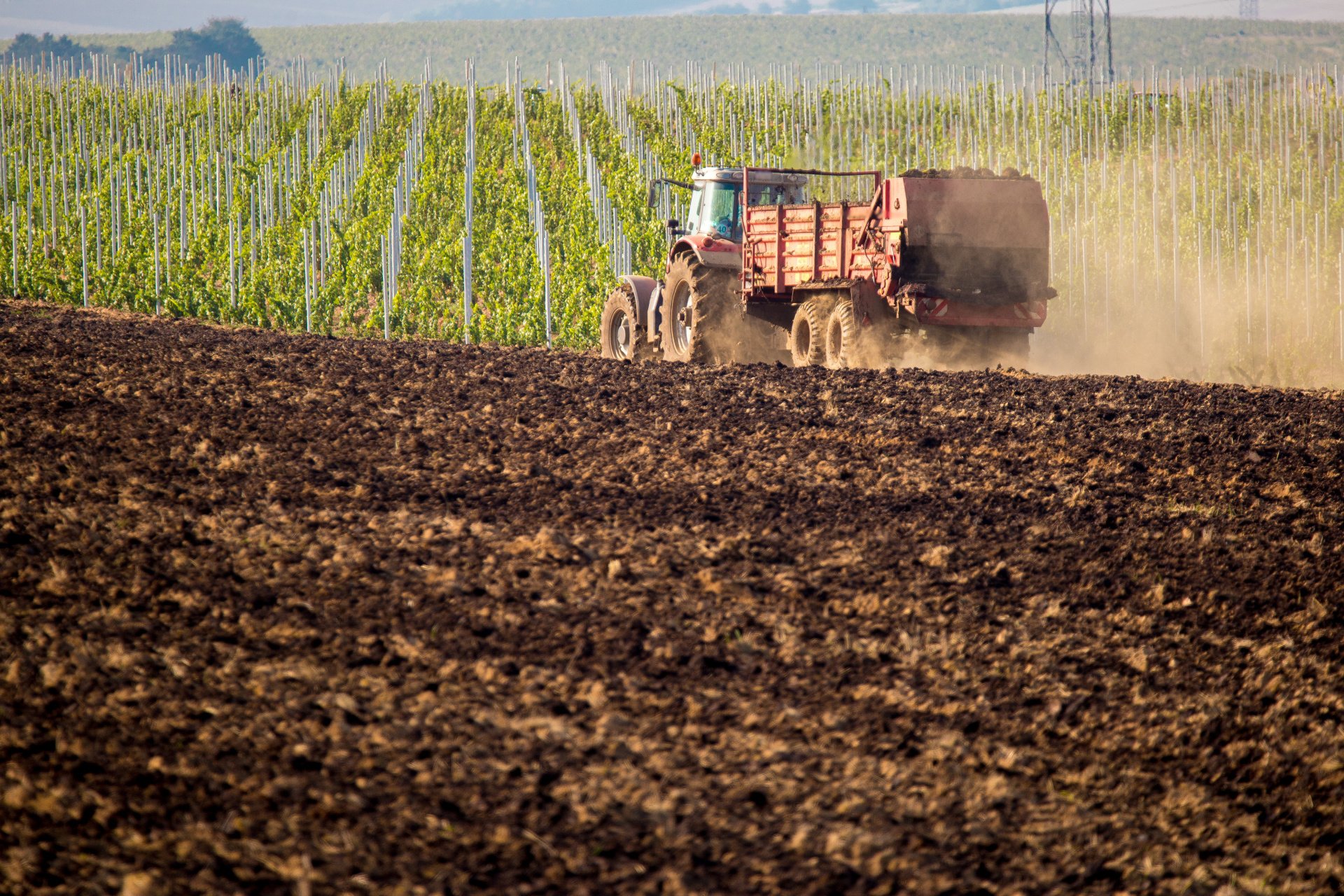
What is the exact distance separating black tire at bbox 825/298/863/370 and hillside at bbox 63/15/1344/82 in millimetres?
97689

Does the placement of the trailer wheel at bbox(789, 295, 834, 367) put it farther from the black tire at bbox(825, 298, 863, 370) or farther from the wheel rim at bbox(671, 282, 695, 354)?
the wheel rim at bbox(671, 282, 695, 354)

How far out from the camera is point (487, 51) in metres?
111

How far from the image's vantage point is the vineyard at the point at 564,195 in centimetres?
1569

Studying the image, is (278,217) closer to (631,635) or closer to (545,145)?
(545,145)

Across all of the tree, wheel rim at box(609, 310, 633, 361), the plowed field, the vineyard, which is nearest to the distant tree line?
the tree

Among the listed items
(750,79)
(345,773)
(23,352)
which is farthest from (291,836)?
(750,79)

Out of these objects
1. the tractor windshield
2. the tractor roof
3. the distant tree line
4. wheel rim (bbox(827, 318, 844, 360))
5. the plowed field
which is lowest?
the plowed field

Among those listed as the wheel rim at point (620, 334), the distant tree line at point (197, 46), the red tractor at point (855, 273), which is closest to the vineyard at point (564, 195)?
the wheel rim at point (620, 334)

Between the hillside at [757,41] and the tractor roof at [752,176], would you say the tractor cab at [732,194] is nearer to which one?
the tractor roof at [752,176]

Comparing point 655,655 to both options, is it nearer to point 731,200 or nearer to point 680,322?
point 680,322

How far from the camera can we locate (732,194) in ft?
43.0

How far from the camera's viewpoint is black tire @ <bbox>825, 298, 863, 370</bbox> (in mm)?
11156

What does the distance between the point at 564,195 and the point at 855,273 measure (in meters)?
9.36

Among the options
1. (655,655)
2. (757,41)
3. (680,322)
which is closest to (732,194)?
(680,322)
